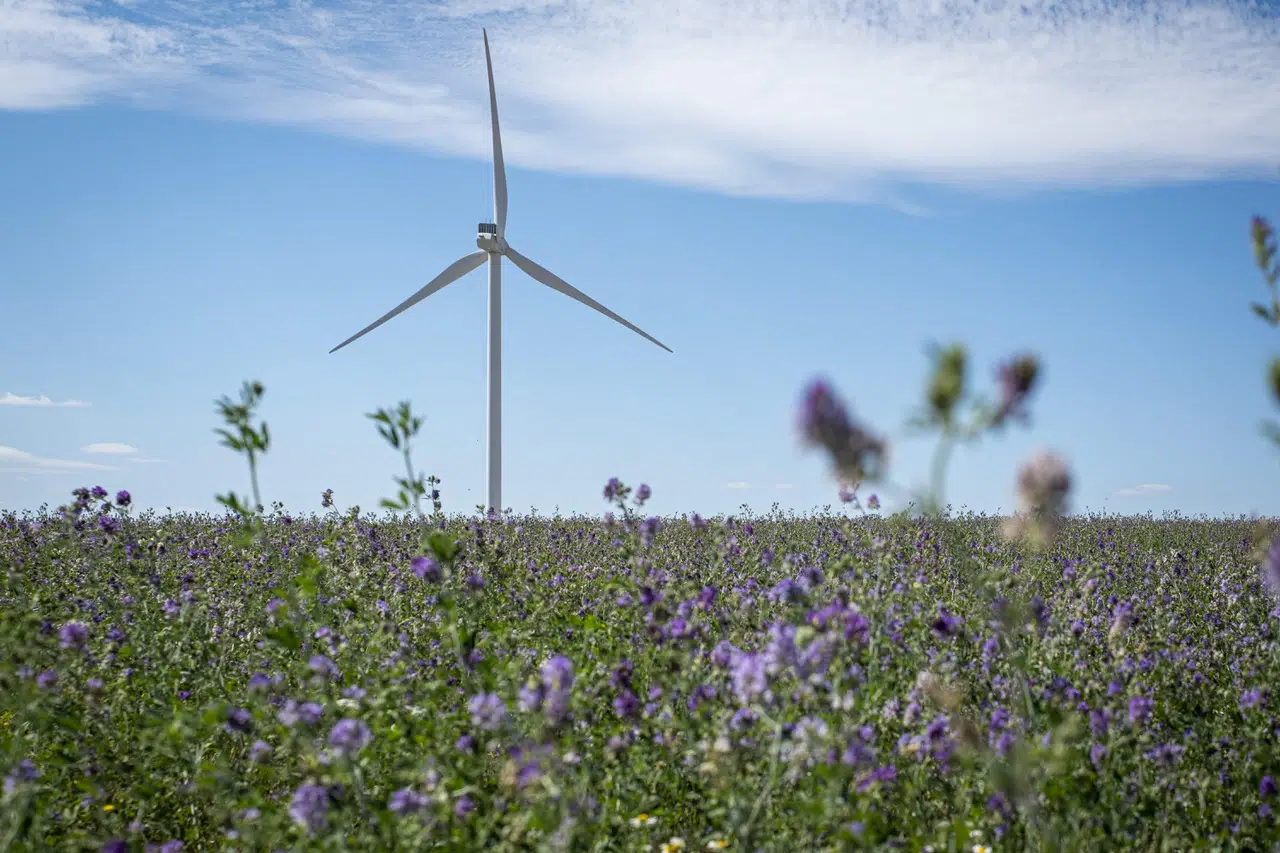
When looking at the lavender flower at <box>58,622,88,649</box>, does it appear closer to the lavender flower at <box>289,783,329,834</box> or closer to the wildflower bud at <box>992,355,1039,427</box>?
the lavender flower at <box>289,783,329,834</box>

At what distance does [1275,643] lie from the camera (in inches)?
230

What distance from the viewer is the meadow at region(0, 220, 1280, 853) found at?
3045mm

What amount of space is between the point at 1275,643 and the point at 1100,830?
2.78 m

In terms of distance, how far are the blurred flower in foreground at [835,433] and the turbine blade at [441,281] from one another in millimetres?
17006

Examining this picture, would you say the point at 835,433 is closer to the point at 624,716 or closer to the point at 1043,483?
the point at 1043,483

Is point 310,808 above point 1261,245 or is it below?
below

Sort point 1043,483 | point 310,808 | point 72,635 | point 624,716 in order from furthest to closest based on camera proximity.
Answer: point 72,635, point 624,716, point 310,808, point 1043,483

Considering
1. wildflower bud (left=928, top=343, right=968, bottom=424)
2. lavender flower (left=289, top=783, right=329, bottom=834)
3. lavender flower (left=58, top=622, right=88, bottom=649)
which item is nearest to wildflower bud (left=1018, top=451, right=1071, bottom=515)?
wildflower bud (left=928, top=343, right=968, bottom=424)

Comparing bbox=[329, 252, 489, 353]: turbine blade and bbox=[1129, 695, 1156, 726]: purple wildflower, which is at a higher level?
bbox=[329, 252, 489, 353]: turbine blade

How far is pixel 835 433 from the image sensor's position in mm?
2500

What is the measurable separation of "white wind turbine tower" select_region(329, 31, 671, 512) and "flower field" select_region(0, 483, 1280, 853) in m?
12.5

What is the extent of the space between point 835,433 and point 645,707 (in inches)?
86.6

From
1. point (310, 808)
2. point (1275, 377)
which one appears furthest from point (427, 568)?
point (1275, 377)

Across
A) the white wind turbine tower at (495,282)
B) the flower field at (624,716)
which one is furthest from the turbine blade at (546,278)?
the flower field at (624,716)
